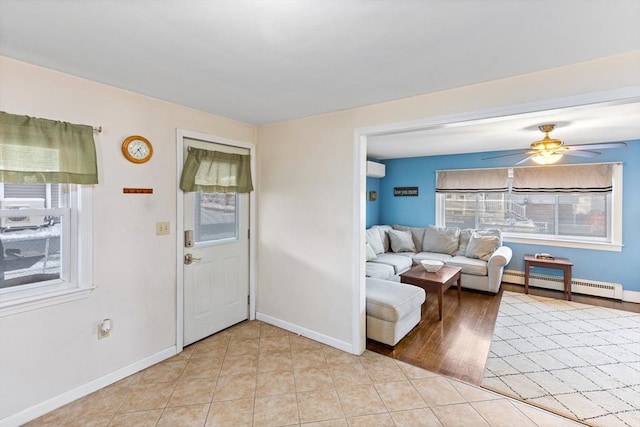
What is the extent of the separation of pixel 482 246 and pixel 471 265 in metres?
0.45

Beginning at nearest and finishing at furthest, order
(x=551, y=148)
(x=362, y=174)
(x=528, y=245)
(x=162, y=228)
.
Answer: (x=162, y=228) < (x=362, y=174) < (x=551, y=148) < (x=528, y=245)

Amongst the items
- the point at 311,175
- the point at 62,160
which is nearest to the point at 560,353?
the point at 311,175

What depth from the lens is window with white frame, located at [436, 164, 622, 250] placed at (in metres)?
4.47

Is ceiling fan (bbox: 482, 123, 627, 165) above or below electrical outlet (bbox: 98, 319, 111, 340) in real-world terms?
above

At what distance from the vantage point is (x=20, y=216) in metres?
1.95

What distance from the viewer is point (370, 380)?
2393 millimetres

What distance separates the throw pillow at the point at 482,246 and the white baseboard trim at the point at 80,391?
14.6 feet

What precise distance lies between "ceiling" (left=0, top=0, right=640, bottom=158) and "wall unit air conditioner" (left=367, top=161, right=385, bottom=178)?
296cm

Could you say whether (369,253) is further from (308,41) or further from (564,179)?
(308,41)

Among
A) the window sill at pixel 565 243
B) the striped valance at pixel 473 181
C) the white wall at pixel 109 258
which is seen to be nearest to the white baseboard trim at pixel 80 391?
the white wall at pixel 109 258

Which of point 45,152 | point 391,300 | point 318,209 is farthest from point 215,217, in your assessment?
point 391,300

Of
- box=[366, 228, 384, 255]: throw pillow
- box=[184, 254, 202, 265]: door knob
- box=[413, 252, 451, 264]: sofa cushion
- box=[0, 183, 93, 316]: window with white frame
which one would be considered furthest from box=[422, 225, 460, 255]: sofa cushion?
box=[0, 183, 93, 316]: window with white frame

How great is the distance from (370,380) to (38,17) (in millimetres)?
3009

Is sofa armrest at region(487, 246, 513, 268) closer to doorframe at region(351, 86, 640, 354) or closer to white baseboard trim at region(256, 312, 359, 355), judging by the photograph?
doorframe at region(351, 86, 640, 354)
